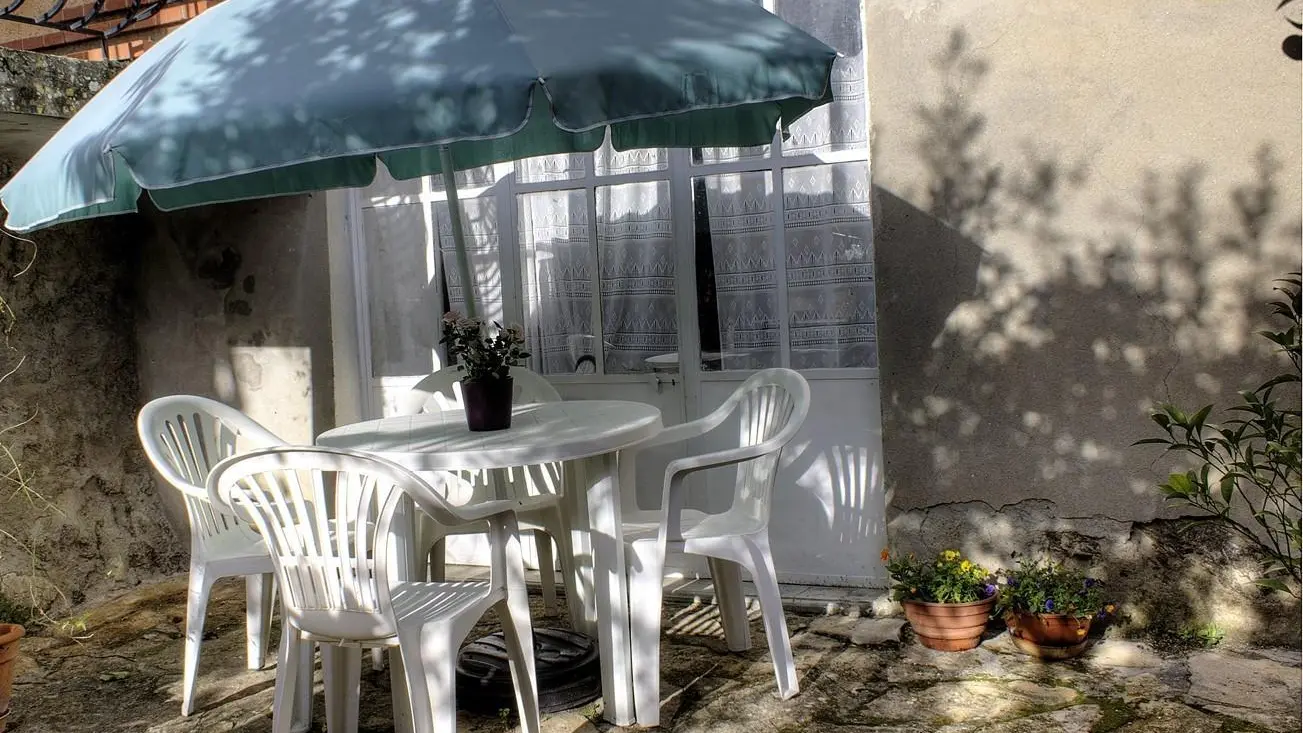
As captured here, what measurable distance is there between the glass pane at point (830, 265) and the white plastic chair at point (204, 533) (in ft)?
6.56

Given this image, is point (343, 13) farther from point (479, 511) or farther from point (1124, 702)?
point (1124, 702)

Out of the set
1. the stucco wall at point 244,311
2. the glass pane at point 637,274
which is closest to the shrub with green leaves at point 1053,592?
the glass pane at point 637,274

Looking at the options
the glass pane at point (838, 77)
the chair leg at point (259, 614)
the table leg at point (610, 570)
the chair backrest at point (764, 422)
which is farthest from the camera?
the glass pane at point (838, 77)

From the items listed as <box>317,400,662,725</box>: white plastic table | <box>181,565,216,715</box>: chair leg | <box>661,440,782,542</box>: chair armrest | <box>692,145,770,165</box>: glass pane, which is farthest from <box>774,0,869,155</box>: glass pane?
<box>181,565,216,715</box>: chair leg

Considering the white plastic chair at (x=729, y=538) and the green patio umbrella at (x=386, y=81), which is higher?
the green patio umbrella at (x=386, y=81)

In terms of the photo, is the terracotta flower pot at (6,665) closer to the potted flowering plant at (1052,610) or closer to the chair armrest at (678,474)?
the chair armrest at (678,474)

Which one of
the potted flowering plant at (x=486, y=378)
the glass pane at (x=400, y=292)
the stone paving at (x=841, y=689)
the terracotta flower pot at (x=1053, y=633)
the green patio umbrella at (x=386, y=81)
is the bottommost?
the stone paving at (x=841, y=689)

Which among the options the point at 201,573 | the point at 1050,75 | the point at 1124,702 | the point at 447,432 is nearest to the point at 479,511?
the point at 447,432

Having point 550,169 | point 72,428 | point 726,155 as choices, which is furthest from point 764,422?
point 72,428

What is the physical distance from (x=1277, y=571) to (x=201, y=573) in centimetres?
339

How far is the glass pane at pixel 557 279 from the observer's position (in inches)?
193

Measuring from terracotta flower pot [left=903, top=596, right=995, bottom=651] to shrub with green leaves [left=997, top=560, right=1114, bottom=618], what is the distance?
9 centimetres

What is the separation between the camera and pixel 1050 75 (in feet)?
12.9

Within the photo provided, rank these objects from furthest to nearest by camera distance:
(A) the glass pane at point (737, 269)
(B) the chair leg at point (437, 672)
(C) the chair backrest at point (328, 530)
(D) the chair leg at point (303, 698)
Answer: (A) the glass pane at point (737, 269)
(D) the chair leg at point (303, 698)
(B) the chair leg at point (437, 672)
(C) the chair backrest at point (328, 530)
